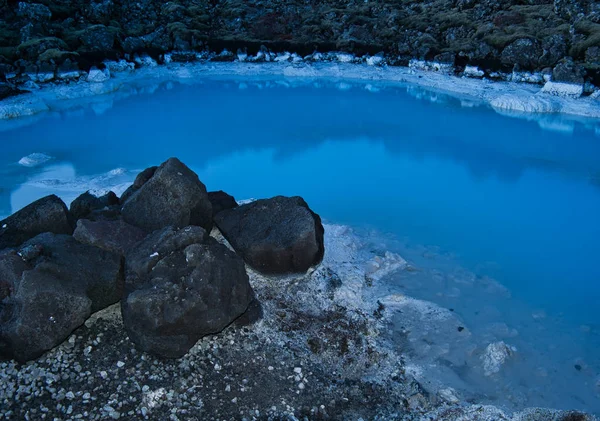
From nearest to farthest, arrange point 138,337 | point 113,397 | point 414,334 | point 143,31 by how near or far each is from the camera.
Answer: point 113,397 < point 138,337 < point 414,334 < point 143,31

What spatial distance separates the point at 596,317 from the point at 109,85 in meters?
14.9

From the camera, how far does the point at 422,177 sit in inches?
408

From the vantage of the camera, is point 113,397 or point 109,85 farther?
point 109,85

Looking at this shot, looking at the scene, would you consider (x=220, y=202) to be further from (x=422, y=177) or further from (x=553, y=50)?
(x=553, y=50)

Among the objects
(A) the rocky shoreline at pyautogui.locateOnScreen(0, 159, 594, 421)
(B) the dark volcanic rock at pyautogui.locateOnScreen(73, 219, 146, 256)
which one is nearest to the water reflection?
(A) the rocky shoreline at pyautogui.locateOnScreen(0, 159, 594, 421)

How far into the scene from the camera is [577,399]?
4.73m

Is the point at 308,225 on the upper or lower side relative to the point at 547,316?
upper

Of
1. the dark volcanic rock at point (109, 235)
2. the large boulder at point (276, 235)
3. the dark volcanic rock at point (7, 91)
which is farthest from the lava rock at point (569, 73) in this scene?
the dark volcanic rock at point (7, 91)

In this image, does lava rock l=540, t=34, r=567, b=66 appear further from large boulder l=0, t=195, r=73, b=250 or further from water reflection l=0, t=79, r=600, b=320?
large boulder l=0, t=195, r=73, b=250

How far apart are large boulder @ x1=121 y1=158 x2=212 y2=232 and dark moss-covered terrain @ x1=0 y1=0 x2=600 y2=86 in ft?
38.8

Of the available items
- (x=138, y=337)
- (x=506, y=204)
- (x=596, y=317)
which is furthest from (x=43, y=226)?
(x=506, y=204)

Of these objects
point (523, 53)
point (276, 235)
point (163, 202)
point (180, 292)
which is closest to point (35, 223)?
point (163, 202)

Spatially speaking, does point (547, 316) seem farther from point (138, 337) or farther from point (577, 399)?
point (138, 337)

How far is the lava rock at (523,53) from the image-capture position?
16984 millimetres
